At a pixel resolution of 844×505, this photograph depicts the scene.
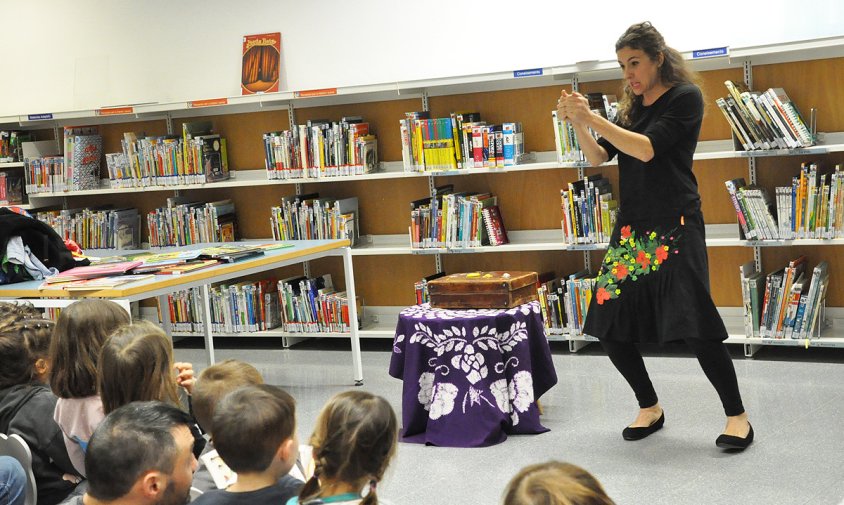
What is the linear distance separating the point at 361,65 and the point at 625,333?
2.99m

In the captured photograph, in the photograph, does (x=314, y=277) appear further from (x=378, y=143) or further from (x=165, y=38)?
(x=165, y=38)

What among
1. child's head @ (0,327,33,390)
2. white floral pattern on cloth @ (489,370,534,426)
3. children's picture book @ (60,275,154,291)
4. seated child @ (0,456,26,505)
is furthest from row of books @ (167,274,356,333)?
seated child @ (0,456,26,505)

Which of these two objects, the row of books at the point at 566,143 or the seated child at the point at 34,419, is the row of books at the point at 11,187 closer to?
the row of books at the point at 566,143

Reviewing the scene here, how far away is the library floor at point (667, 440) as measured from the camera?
3400 mm

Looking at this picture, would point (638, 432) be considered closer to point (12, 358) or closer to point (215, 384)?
point (215, 384)

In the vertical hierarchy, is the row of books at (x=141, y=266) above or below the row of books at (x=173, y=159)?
below

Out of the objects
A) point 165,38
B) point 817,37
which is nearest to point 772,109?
point 817,37

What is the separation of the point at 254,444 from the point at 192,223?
15.4ft

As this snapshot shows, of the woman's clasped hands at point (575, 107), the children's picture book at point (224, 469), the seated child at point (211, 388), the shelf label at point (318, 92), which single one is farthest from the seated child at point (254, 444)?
the shelf label at point (318, 92)

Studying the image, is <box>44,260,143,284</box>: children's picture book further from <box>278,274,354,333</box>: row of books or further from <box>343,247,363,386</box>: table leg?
<box>278,274,354,333</box>: row of books

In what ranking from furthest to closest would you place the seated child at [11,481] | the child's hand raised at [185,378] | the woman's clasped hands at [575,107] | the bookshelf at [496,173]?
the bookshelf at [496,173]
the woman's clasped hands at [575,107]
the child's hand raised at [185,378]
the seated child at [11,481]

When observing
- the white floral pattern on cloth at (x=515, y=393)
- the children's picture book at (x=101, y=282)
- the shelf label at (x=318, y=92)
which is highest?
the shelf label at (x=318, y=92)

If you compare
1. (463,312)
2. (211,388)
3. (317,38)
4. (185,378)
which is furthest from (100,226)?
(211,388)

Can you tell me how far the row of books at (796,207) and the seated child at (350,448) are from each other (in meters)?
3.37
